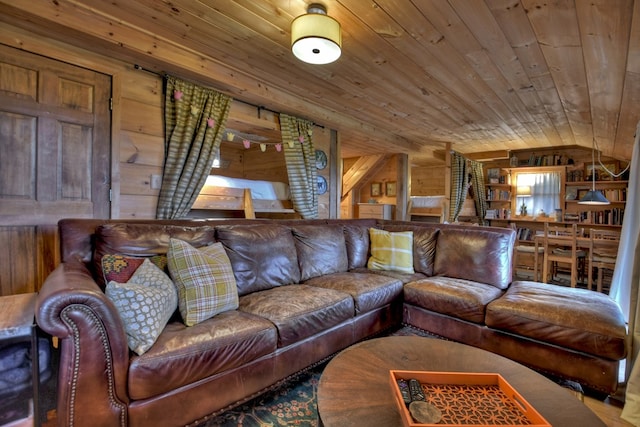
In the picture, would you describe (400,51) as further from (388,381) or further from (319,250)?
(388,381)

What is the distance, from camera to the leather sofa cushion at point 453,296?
213cm

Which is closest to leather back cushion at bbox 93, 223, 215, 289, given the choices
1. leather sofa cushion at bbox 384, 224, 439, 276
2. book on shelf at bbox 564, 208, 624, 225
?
leather sofa cushion at bbox 384, 224, 439, 276

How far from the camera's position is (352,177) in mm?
6535

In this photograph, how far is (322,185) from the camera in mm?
4238

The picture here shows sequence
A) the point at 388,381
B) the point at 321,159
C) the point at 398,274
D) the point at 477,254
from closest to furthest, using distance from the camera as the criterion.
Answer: the point at 388,381 < the point at 477,254 < the point at 398,274 < the point at 321,159

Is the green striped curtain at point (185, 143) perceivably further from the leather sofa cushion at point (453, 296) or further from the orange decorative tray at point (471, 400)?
the orange decorative tray at point (471, 400)

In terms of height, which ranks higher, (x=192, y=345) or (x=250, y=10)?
(x=250, y=10)

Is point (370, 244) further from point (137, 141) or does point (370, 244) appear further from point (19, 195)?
point (19, 195)

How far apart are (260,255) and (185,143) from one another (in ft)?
3.87

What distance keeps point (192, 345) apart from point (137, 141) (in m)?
1.77

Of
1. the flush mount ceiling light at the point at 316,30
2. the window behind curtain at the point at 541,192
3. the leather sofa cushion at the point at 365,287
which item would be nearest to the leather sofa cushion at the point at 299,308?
the leather sofa cushion at the point at 365,287

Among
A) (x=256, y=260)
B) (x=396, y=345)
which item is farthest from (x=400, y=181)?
(x=396, y=345)

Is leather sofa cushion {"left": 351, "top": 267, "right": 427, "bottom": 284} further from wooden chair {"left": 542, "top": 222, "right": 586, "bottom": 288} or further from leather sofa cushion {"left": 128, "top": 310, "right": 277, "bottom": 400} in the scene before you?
wooden chair {"left": 542, "top": 222, "right": 586, "bottom": 288}

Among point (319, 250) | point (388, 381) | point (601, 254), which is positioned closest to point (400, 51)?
point (319, 250)
